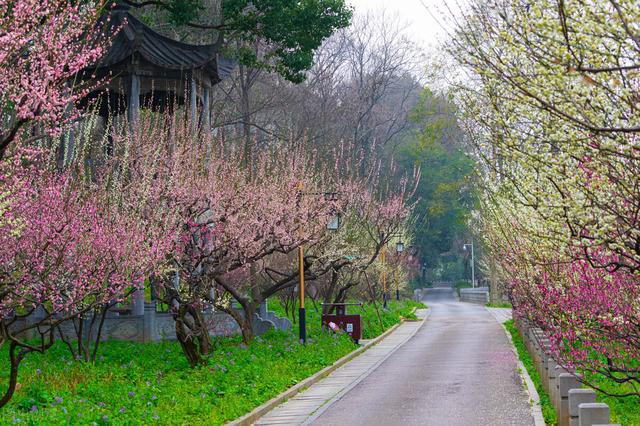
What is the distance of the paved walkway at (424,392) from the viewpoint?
16.7 meters

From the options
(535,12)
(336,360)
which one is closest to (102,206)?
(336,360)

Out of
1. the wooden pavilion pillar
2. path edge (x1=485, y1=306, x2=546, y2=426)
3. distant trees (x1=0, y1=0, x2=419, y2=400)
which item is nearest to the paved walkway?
path edge (x1=485, y1=306, x2=546, y2=426)

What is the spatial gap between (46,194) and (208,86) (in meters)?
14.1

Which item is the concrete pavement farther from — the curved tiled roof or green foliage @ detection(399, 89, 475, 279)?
green foliage @ detection(399, 89, 475, 279)

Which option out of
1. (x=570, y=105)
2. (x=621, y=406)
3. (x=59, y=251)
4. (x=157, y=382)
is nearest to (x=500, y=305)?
(x=157, y=382)

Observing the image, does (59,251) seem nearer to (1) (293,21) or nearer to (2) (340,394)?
(2) (340,394)

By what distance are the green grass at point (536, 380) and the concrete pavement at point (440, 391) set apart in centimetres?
32

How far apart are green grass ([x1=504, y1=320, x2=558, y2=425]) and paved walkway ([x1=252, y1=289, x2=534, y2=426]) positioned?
34 centimetres

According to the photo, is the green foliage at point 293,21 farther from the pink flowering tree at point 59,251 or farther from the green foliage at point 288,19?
the pink flowering tree at point 59,251

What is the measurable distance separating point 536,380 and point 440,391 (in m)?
2.82

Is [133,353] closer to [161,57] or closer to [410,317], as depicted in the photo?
[161,57]

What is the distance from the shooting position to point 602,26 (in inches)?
255

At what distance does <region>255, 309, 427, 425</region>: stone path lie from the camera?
17.2m

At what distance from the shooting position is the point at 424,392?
67.1 feet
